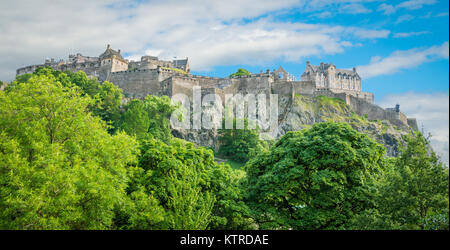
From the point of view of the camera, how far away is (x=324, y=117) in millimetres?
75250

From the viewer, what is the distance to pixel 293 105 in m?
73.8

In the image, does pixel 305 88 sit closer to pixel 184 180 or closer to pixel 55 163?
pixel 184 180

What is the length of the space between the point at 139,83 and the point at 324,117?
3781 centimetres

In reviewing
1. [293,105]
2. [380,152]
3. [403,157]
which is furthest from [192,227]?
[293,105]

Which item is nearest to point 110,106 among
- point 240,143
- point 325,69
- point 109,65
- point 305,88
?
point 109,65

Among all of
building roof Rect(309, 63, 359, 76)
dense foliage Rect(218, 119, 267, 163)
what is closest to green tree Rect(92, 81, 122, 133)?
dense foliage Rect(218, 119, 267, 163)

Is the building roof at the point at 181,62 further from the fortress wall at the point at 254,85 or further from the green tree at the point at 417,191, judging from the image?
the green tree at the point at 417,191

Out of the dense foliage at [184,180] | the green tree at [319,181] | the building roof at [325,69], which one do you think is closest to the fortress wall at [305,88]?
the building roof at [325,69]

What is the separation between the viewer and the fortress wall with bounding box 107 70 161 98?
70188 mm

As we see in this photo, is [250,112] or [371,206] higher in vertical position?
[250,112]

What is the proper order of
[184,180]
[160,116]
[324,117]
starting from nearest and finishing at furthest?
[184,180]
[160,116]
[324,117]

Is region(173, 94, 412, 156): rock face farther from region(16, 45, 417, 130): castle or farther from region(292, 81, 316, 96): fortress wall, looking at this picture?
region(16, 45, 417, 130): castle

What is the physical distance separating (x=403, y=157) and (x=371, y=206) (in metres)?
5.08
